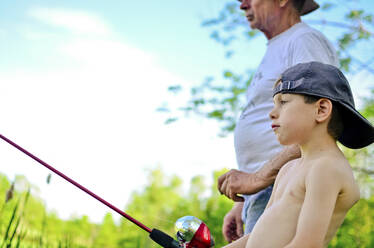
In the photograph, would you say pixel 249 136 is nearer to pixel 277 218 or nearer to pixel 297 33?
pixel 297 33

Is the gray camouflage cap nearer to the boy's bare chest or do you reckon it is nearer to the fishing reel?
the boy's bare chest

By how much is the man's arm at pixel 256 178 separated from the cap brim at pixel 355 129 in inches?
10.3

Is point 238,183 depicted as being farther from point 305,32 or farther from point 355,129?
point 305,32

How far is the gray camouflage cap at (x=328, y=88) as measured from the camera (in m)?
1.52

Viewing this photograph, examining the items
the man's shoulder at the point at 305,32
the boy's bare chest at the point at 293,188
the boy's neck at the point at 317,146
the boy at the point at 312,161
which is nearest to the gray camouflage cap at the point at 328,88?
the boy at the point at 312,161

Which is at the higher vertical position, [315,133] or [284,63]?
[315,133]

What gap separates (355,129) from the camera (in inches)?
64.1

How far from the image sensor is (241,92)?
31.4 ft

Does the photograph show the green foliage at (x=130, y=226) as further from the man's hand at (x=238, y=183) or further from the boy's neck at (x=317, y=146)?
the boy's neck at (x=317, y=146)

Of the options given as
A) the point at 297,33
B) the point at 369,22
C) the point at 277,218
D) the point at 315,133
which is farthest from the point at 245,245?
the point at 369,22

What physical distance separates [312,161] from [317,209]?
185 millimetres

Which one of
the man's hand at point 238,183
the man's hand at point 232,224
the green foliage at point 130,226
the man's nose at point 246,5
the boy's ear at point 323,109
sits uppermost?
the boy's ear at point 323,109

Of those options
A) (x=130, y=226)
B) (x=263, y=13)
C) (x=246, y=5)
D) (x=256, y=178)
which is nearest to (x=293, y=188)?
(x=256, y=178)

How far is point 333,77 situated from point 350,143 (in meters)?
0.27
